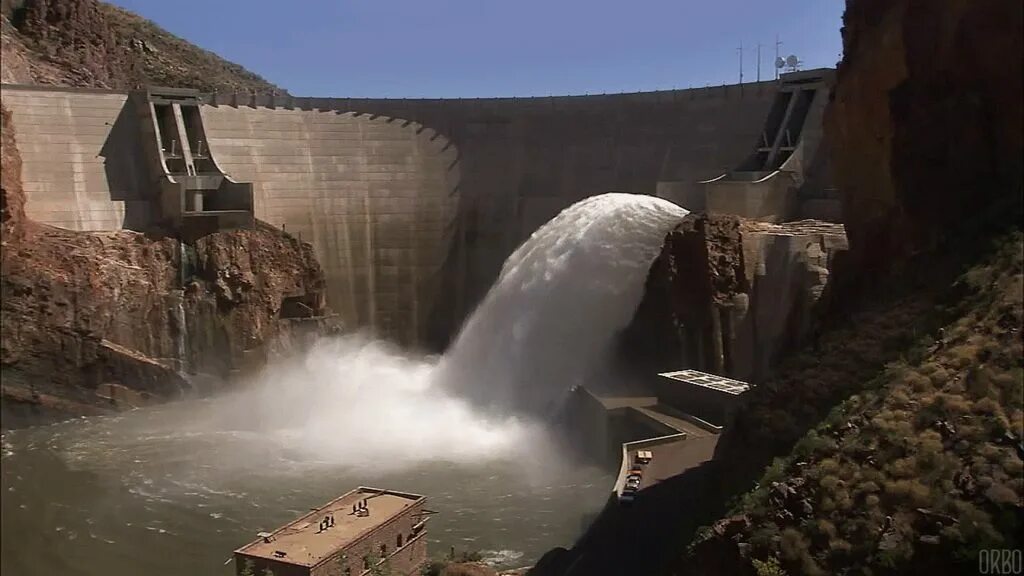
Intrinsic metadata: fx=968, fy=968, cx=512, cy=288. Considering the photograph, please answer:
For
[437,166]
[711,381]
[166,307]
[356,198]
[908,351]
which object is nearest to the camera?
[908,351]

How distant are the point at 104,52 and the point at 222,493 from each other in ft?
88.9

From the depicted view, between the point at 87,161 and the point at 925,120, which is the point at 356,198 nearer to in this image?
the point at 87,161

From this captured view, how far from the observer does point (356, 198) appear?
37.2 metres

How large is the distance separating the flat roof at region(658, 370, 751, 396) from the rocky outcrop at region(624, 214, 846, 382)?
773 mm

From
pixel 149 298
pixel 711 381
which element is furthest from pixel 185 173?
pixel 711 381

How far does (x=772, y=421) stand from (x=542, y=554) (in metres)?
6.57

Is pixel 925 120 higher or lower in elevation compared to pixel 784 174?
higher

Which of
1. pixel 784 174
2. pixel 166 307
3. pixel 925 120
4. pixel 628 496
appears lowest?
pixel 628 496

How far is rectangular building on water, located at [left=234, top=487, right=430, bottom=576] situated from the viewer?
569 inches

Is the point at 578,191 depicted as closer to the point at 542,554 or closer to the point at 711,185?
the point at 711,185

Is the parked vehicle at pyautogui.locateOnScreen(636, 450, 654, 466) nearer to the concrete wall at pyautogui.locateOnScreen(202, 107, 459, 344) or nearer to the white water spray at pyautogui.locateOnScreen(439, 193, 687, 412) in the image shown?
the white water spray at pyautogui.locateOnScreen(439, 193, 687, 412)

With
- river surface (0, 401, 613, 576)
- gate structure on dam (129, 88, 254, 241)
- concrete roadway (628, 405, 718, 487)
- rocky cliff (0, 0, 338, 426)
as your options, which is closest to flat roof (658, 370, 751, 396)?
concrete roadway (628, 405, 718, 487)

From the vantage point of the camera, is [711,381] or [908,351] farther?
[711,381]

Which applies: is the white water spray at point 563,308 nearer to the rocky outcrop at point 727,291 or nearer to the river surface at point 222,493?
the rocky outcrop at point 727,291
